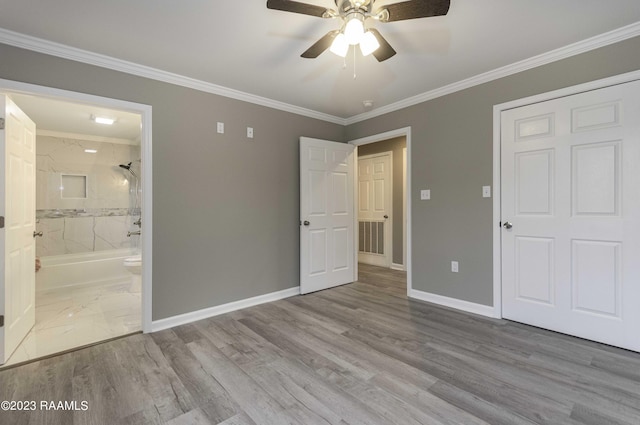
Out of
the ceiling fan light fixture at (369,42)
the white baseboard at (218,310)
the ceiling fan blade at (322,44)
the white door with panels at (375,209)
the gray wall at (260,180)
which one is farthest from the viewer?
the white door with panels at (375,209)

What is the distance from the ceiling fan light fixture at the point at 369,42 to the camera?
173 cm

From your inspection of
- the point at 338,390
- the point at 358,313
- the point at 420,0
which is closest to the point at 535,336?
the point at 358,313

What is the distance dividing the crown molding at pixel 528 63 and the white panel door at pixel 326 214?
3.21 ft

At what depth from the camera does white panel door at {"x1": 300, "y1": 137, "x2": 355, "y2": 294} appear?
382cm

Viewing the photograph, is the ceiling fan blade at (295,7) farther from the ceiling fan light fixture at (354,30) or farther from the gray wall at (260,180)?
the gray wall at (260,180)

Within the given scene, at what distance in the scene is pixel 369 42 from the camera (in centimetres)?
176

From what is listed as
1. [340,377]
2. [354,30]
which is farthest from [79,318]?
[354,30]

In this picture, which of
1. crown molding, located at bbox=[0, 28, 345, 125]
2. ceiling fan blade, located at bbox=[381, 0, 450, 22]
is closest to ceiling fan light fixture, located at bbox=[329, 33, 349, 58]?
ceiling fan blade, located at bbox=[381, 0, 450, 22]

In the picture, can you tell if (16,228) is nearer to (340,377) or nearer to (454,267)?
(340,377)

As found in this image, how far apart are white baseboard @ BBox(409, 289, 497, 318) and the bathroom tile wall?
4890mm

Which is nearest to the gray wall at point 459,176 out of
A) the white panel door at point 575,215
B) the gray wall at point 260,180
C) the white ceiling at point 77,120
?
the gray wall at point 260,180

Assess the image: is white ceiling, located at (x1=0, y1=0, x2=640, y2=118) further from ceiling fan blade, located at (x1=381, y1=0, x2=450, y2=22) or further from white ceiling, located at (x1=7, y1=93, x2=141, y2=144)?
white ceiling, located at (x1=7, y1=93, x2=141, y2=144)

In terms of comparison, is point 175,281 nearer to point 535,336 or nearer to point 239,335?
point 239,335

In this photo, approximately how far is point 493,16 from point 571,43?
925 mm
